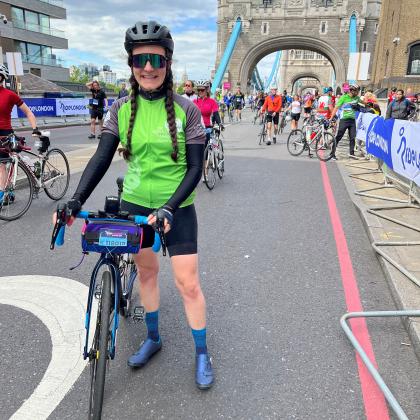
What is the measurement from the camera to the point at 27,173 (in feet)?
20.0

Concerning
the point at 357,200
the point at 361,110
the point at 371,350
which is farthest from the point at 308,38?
the point at 371,350

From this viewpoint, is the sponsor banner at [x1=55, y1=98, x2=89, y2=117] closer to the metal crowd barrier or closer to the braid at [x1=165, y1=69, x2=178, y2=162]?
the metal crowd barrier

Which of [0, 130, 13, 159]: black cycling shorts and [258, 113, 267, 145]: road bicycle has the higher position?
[0, 130, 13, 159]: black cycling shorts

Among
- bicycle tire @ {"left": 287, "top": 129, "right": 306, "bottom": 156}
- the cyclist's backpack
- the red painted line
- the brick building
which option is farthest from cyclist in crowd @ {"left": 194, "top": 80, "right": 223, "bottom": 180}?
the brick building

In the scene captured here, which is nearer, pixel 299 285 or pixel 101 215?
pixel 101 215

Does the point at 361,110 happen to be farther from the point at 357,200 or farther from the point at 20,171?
the point at 20,171

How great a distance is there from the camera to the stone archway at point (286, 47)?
67688mm

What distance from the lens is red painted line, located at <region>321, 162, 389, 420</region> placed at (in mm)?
2445

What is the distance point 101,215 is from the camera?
2201mm

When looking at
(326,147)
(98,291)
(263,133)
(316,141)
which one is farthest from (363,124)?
(98,291)

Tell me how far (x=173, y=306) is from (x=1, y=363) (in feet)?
4.55

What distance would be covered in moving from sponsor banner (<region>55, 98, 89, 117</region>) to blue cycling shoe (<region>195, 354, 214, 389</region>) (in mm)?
21581

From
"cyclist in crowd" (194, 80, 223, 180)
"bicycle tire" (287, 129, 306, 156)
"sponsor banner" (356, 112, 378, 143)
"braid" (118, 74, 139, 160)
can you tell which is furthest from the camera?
"bicycle tire" (287, 129, 306, 156)

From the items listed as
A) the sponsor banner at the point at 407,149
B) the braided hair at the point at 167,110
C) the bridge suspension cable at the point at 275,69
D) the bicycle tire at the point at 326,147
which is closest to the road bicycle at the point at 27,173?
the braided hair at the point at 167,110
